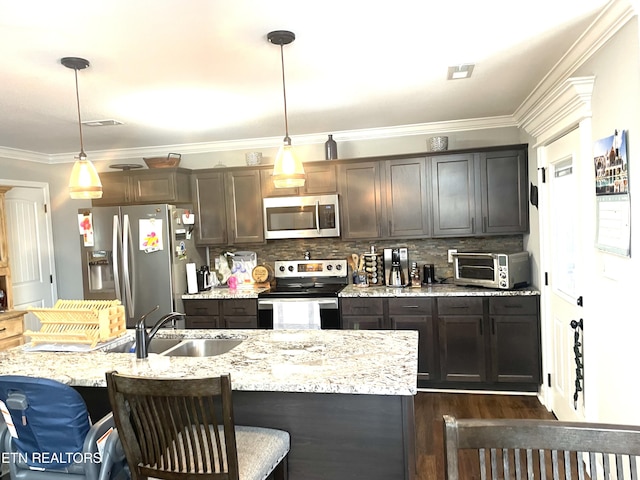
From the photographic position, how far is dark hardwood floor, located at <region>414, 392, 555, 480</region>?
121 inches

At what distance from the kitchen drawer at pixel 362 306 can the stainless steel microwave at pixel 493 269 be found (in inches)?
30.1

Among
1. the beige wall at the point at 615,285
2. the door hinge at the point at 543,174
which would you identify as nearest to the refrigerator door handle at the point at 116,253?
the door hinge at the point at 543,174

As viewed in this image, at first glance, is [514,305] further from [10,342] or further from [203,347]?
[10,342]

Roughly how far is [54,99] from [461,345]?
358 cm

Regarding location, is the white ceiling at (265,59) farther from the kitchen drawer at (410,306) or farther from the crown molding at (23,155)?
the kitchen drawer at (410,306)

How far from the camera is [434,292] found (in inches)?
158

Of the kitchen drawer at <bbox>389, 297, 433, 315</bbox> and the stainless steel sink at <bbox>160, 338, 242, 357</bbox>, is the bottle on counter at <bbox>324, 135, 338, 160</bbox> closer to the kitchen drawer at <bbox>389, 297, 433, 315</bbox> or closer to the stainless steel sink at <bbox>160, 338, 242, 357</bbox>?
the kitchen drawer at <bbox>389, 297, 433, 315</bbox>

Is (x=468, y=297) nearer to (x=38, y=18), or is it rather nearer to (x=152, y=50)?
(x=152, y=50)

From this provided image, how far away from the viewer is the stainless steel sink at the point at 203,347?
8.62 feet

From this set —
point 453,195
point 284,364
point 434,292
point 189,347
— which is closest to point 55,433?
point 284,364

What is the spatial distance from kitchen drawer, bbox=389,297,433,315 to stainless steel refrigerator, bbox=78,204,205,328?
2013 millimetres

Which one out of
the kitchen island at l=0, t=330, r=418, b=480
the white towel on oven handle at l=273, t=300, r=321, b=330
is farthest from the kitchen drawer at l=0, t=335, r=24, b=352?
the white towel on oven handle at l=273, t=300, r=321, b=330

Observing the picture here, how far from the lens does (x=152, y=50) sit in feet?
7.72

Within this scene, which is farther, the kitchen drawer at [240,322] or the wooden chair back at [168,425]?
the kitchen drawer at [240,322]
